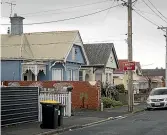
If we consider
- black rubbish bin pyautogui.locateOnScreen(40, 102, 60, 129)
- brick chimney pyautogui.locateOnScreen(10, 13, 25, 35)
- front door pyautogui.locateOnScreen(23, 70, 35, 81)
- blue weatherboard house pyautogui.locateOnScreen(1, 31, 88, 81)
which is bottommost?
black rubbish bin pyautogui.locateOnScreen(40, 102, 60, 129)

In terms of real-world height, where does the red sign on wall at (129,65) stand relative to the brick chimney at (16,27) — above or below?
below

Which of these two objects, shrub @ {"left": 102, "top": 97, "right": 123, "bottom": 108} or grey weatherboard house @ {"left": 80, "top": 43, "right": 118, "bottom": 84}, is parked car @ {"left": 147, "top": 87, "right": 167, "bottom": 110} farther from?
grey weatherboard house @ {"left": 80, "top": 43, "right": 118, "bottom": 84}

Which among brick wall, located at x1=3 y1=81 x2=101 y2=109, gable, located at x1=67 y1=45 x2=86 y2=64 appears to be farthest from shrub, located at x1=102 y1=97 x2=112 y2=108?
gable, located at x1=67 y1=45 x2=86 y2=64

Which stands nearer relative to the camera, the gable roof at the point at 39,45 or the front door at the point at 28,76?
the gable roof at the point at 39,45

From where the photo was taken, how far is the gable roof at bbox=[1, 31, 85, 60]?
37.5 metres

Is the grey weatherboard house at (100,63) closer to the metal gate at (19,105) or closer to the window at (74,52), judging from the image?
the window at (74,52)

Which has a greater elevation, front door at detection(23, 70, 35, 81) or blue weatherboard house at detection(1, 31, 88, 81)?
blue weatherboard house at detection(1, 31, 88, 81)

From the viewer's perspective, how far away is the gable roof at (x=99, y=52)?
151ft

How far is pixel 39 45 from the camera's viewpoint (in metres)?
39.2

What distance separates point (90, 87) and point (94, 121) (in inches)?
314

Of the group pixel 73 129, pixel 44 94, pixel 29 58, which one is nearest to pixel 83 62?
pixel 29 58

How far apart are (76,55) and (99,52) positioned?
730 cm

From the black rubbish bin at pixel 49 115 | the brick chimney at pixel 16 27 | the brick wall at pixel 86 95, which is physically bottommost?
the black rubbish bin at pixel 49 115

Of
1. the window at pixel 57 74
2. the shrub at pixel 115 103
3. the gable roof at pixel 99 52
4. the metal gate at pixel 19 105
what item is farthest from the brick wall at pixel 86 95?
the gable roof at pixel 99 52
